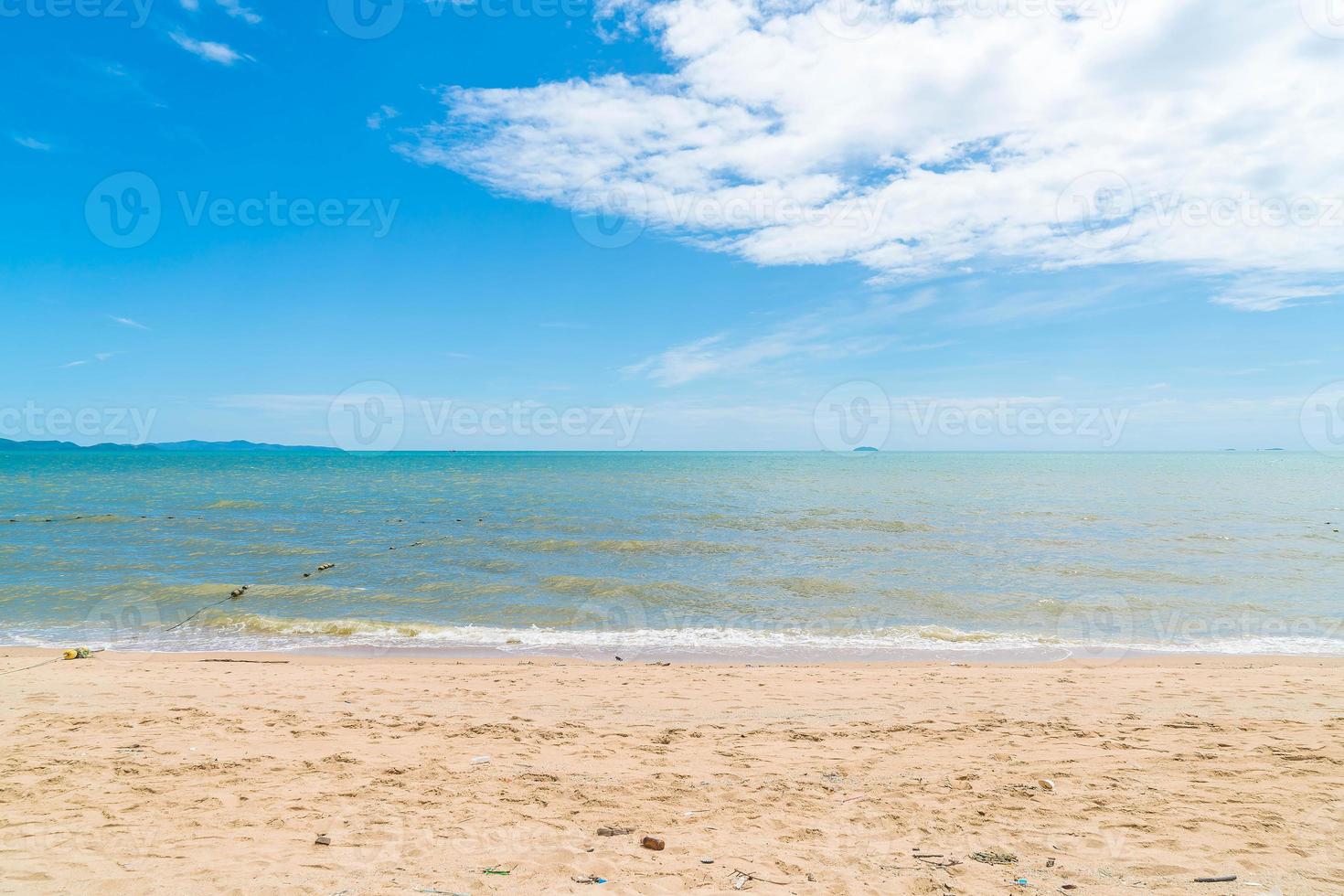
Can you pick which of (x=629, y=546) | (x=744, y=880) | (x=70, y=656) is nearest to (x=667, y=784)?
(x=744, y=880)

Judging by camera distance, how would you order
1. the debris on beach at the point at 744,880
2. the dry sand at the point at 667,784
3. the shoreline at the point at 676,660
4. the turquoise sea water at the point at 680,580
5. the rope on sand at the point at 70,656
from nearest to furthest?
1. the debris on beach at the point at 744,880
2. the dry sand at the point at 667,784
3. the rope on sand at the point at 70,656
4. the shoreline at the point at 676,660
5. the turquoise sea water at the point at 680,580

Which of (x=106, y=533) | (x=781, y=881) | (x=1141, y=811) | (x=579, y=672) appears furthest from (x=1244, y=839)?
(x=106, y=533)

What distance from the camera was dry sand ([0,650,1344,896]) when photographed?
488 centimetres

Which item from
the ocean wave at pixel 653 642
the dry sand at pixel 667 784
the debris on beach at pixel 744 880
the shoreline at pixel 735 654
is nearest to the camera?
the debris on beach at pixel 744 880

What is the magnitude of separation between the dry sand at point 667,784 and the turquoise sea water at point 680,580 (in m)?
3.61

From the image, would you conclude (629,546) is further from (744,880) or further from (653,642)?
(744,880)

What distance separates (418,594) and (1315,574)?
25.2 meters

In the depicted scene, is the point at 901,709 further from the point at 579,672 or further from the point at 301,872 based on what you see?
the point at 301,872

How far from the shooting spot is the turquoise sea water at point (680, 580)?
13.7 metres

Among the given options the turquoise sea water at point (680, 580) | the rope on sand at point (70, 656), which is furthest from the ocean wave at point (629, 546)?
the rope on sand at point (70, 656)

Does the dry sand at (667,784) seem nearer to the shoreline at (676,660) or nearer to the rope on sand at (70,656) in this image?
the rope on sand at (70,656)

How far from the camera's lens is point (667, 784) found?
645 cm

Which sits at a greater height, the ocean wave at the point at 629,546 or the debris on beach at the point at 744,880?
the debris on beach at the point at 744,880

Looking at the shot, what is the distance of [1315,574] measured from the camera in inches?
758
